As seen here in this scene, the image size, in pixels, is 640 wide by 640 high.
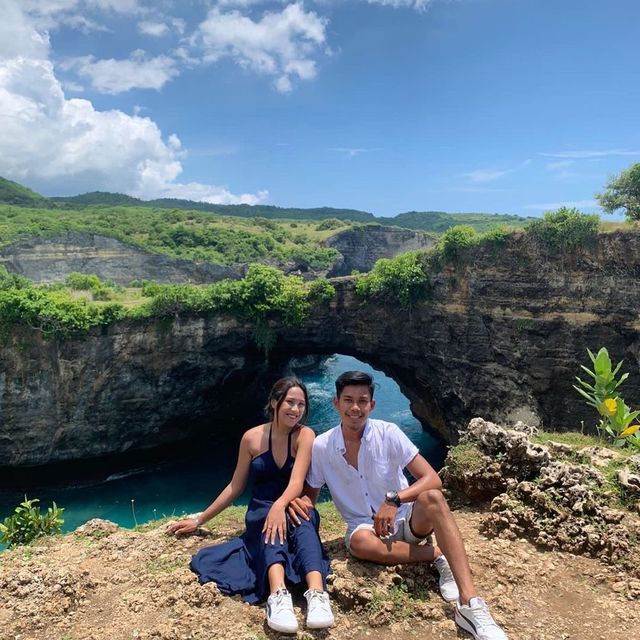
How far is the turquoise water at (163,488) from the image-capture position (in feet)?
60.8

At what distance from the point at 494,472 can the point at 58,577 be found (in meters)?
4.34

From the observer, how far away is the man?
12.4ft

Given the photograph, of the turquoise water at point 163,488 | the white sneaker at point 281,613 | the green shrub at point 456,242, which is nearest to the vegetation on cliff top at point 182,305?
the green shrub at point 456,242

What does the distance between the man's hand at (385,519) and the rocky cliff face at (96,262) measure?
37496 mm

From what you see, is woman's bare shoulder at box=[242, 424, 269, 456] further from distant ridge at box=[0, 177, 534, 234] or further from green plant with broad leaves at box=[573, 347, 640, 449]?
distant ridge at box=[0, 177, 534, 234]

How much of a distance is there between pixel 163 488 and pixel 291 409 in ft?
62.4

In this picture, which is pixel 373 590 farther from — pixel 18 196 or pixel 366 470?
pixel 18 196

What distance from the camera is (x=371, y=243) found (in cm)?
5753

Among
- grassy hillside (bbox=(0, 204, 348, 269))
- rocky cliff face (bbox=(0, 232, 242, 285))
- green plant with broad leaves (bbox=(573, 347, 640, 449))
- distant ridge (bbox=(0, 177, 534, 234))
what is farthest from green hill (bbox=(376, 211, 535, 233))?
green plant with broad leaves (bbox=(573, 347, 640, 449))

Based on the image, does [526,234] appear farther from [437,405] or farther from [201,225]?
[201,225]

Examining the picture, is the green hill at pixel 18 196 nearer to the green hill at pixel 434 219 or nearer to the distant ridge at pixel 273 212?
the distant ridge at pixel 273 212

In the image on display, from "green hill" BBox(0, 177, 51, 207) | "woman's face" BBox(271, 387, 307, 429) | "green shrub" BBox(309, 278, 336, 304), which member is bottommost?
"woman's face" BBox(271, 387, 307, 429)

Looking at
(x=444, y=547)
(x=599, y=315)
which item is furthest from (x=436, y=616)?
(x=599, y=315)

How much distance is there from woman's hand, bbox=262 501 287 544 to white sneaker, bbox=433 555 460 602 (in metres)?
1.21
